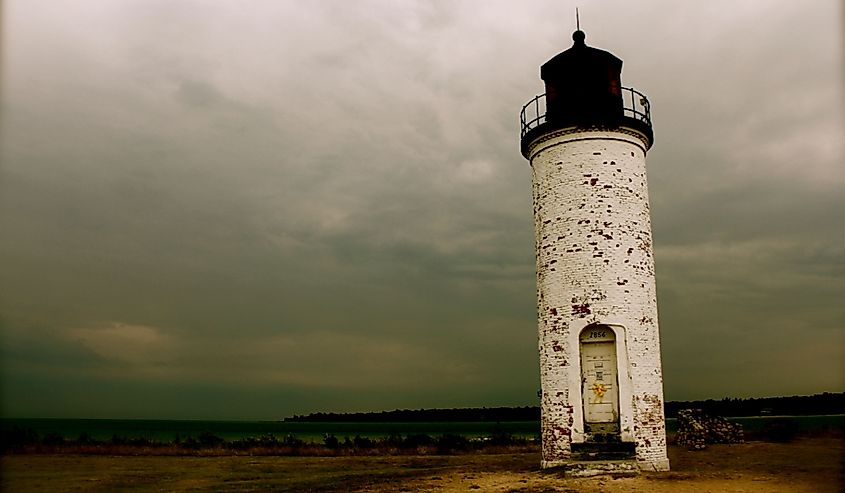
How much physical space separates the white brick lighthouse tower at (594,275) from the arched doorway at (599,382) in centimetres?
3

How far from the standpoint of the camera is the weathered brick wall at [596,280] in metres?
18.1

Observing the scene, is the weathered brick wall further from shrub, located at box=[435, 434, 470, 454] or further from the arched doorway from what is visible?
shrub, located at box=[435, 434, 470, 454]

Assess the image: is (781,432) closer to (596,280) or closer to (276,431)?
(596,280)

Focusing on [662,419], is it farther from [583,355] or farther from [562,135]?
[562,135]

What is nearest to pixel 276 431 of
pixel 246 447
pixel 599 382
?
pixel 246 447

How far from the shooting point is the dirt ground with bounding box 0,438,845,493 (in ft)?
51.9

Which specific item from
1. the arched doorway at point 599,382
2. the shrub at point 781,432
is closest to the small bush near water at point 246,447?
the shrub at point 781,432

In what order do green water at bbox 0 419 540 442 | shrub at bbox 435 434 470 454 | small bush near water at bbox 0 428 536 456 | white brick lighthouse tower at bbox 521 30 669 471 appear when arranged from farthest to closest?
green water at bbox 0 419 540 442 < shrub at bbox 435 434 470 454 < small bush near water at bbox 0 428 536 456 < white brick lighthouse tower at bbox 521 30 669 471

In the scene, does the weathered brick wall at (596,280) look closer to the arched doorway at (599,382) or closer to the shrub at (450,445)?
the arched doorway at (599,382)

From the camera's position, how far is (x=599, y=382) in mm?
18312

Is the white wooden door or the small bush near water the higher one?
the white wooden door

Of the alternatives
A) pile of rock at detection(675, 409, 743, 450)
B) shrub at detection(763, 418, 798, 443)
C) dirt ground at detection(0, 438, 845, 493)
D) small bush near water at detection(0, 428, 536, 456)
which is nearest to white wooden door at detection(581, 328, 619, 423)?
dirt ground at detection(0, 438, 845, 493)

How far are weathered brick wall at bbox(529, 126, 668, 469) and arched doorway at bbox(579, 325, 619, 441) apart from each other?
0.92ft

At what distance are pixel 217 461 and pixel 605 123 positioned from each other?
2079 centimetres
